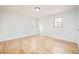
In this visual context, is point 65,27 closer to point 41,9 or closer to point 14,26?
point 41,9

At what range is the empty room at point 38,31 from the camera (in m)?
1.85

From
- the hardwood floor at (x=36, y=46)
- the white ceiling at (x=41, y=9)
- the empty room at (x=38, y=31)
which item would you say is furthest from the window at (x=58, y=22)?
the hardwood floor at (x=36, y=46)

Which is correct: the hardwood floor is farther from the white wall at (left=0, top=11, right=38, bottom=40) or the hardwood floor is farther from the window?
the window

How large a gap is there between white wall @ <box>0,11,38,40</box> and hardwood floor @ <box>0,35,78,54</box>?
0.09 m

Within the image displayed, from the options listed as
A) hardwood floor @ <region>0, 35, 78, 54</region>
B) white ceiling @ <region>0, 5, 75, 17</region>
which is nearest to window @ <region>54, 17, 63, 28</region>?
white ceiling @ <region>0, 5, 75, 17</region>

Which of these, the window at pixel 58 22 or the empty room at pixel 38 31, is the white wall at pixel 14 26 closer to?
the empty room at pixel 38 31

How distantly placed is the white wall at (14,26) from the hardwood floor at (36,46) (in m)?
0.09

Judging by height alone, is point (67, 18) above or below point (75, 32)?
above

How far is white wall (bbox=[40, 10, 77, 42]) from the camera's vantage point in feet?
6.04

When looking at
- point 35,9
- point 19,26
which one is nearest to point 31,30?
point 19,26

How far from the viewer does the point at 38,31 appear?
6.18 ft
